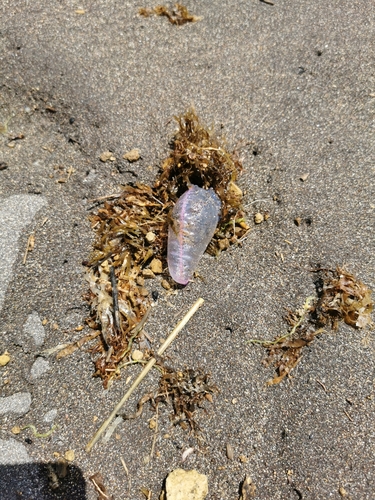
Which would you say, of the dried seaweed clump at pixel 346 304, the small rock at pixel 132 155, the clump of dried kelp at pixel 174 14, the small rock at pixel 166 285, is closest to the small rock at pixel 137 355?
the small rock at pixel 166 285

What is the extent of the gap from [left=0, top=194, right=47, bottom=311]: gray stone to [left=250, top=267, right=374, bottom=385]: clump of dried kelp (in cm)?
105

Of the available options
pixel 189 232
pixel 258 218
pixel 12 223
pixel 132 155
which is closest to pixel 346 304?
pixel 258 218

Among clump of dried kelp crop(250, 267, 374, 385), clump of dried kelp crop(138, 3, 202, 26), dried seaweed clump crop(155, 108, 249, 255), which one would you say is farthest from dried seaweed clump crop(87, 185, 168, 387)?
clump of dried kelp crop(138, 3, 202, 26)

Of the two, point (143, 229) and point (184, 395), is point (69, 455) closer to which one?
point (184, 395)

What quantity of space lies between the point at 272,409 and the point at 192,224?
78cm

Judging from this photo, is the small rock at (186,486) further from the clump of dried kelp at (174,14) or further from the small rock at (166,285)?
the clump of dried kelp at (174,14)

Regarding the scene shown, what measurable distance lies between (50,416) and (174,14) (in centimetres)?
198

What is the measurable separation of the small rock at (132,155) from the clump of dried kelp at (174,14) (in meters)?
0.78

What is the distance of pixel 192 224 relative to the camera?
5.44 feet

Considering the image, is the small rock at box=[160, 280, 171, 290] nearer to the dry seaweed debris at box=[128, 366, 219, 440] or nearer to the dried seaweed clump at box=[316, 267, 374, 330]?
the dry seaweed debris at box=[128, 366, 219, 440]

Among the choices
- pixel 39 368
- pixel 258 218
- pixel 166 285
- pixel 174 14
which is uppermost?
pixel 174 14

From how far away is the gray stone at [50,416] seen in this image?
4.90 feet

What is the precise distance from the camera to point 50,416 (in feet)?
4.91

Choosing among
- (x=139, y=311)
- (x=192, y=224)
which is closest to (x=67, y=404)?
(x=139, y=311)
